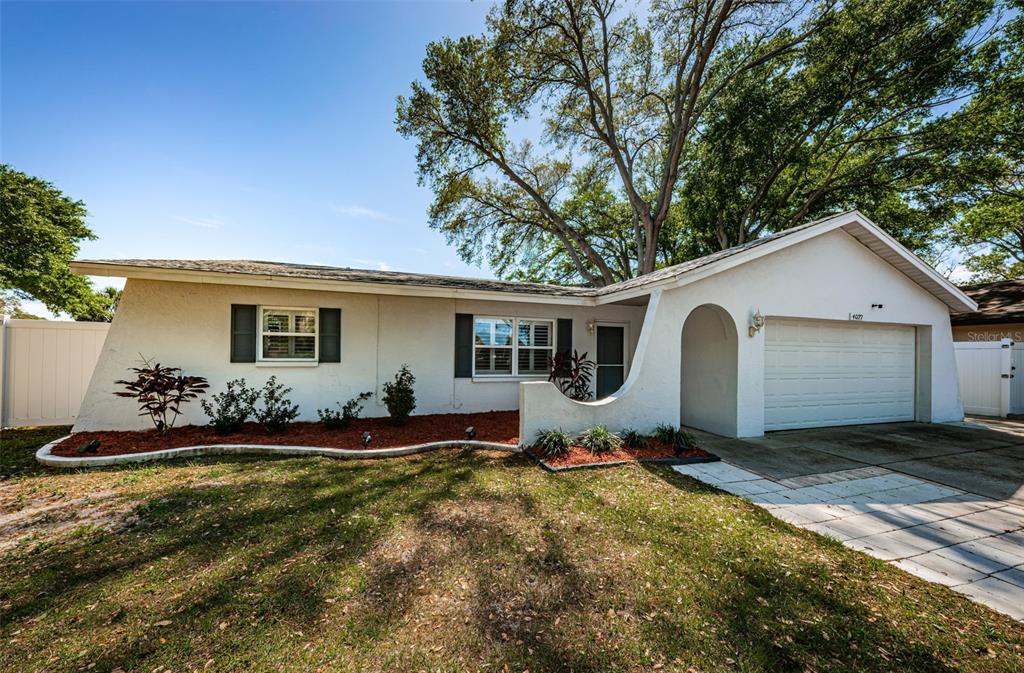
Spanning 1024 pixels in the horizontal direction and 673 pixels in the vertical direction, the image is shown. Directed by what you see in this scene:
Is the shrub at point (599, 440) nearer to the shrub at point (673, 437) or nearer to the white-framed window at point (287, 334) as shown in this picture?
the shrub at point (673, 437)

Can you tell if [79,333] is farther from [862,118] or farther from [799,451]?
[862,118]

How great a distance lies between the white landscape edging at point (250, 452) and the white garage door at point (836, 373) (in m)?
5.86

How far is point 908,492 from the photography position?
487 cm

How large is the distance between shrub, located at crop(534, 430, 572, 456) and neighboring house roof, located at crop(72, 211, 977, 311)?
2.97 m

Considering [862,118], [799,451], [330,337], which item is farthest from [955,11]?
[330,337]

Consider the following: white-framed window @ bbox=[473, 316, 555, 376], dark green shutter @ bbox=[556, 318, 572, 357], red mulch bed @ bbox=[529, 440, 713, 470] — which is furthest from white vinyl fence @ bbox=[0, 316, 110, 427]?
dark green shutter @ bbox=[556, 318, 572, 357]

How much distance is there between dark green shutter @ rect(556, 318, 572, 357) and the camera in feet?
32.1

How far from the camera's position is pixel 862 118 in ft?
42.9

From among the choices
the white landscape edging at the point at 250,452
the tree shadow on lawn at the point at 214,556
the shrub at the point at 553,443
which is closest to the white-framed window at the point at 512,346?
the white landscape edging at the point at 250,452

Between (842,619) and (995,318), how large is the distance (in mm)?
15020

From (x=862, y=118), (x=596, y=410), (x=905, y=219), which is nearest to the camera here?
(x=596, y=410)

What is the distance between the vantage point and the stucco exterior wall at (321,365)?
6840 millimetres

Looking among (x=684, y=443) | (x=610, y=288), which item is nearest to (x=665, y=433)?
(x=684, y=443)

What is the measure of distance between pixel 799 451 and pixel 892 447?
6.26 ft
